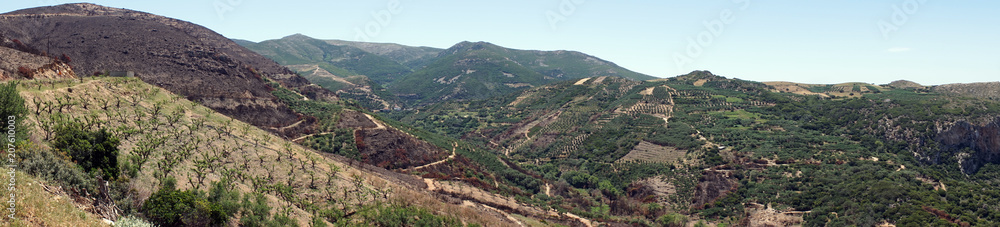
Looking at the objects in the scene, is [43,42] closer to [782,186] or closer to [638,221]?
[638,221]

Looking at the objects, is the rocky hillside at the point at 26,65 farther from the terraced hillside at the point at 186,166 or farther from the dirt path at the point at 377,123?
the dirt path at the point at 377,123

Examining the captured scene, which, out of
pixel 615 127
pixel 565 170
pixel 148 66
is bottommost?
pixel 565 170

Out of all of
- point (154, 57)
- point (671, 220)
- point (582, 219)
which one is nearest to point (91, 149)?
point (582, 219)

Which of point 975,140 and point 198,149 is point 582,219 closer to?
point 198,149

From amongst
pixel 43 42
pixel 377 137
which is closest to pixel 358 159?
pixel 377 137

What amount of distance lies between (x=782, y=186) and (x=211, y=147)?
55.6 meters

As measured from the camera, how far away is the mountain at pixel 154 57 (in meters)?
60.6

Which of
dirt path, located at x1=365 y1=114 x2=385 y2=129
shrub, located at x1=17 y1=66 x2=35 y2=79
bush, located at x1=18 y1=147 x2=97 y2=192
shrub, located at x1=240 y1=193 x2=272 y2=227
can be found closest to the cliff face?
dirt path, located at x1=365 y1=114 x2=385 y2=129

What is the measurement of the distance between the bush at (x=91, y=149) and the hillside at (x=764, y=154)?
127 feet

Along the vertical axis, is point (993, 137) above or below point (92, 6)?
below

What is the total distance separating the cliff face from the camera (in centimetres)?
6819

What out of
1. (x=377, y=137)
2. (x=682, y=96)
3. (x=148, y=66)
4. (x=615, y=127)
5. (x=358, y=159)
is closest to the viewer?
(x=358, y=159)

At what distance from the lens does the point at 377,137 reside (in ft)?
199

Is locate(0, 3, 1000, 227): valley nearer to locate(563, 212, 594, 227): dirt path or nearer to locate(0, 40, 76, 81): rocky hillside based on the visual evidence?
locate(0, 40, 76, 81): rocky hillside
